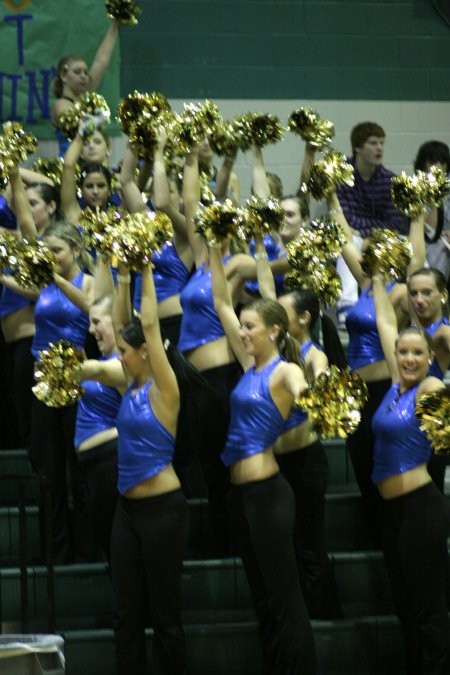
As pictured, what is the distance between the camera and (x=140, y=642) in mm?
4980

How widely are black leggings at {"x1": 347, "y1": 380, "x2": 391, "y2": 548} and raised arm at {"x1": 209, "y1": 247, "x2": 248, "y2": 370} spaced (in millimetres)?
681

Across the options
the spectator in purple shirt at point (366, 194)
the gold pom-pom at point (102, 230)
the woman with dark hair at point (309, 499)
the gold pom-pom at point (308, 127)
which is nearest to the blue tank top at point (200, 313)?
the woman with dark hair at point (309, 499)

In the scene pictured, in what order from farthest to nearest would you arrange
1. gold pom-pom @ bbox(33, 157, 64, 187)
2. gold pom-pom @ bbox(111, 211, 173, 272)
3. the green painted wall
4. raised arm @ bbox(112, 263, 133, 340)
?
1. the green painted wall
2. gold pom-pom @ bbox(33, 157, 64, 187)
3. raised arm @ bbox(112, 263, 133, 340)
4. gold pom-pom @ bbox(111, 211, 173, 272)

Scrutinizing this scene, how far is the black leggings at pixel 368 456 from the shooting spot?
5.84 metres

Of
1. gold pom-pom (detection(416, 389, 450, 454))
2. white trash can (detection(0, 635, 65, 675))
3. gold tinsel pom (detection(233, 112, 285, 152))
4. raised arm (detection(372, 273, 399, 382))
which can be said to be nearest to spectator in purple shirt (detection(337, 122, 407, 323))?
gold tinsel pom (detection(233, 112, 285, 152))

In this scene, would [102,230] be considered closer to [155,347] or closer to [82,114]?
[155,347]

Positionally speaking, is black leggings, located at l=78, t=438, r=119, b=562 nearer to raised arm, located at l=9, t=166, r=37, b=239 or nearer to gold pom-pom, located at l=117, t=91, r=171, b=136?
raised arm, located at l=9, t=166, r=37, b=239

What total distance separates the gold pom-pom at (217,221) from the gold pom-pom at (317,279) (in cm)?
43

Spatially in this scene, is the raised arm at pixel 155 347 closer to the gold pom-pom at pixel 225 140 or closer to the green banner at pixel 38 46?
the gold pom-pom at pixel 225 140

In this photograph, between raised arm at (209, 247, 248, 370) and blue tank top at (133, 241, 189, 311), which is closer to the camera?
raised arm at (209, 247, 248, 370)

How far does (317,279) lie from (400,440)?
0.75 metres

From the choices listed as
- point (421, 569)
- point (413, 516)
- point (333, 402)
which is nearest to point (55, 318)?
point (333, 402)

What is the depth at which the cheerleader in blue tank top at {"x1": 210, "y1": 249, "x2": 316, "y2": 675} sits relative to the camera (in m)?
5.05

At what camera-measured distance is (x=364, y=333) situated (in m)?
6.01
